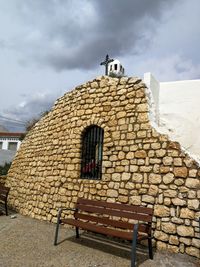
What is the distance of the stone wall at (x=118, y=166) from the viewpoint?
17.7 feet

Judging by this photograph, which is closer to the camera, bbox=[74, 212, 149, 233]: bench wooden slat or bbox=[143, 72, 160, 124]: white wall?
bbox=[74, 212, 149, 233]: bench wooden slat

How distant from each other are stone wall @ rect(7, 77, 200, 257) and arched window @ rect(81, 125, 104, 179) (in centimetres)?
16

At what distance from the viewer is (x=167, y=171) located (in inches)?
224

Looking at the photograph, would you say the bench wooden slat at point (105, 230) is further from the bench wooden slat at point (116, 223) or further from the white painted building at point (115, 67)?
the white painted building at point (115, 67)

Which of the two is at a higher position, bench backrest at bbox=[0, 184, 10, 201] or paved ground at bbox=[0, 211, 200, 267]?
bench backrest at bbox=[0, 184, 10, 201]

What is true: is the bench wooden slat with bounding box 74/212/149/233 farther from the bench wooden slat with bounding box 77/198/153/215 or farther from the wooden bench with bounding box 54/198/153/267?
the bench wooden slat with bounding box 77/198/153/215

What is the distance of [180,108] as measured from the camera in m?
7.84

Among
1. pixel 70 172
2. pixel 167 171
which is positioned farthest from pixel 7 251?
pixel 167 171

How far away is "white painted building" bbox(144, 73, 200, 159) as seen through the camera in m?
7.21

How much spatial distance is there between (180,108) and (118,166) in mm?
2592

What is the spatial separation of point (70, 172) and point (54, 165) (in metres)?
0.80

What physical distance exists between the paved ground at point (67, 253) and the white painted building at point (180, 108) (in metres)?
2.94

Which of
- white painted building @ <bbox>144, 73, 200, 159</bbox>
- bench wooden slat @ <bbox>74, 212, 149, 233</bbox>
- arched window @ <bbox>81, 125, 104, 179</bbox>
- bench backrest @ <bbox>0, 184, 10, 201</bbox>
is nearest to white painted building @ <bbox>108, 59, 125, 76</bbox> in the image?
white painted building @ <bbox>144, 73, 200, 159</bbox>

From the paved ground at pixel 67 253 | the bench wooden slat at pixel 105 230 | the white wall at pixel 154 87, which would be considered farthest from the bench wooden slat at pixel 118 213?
the white wall at pixel 154 87
